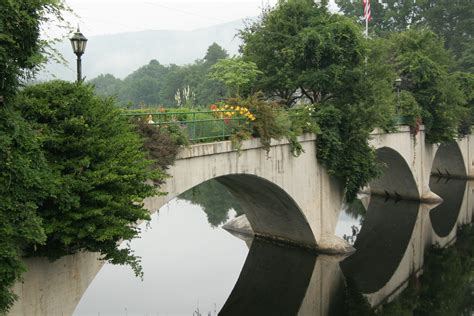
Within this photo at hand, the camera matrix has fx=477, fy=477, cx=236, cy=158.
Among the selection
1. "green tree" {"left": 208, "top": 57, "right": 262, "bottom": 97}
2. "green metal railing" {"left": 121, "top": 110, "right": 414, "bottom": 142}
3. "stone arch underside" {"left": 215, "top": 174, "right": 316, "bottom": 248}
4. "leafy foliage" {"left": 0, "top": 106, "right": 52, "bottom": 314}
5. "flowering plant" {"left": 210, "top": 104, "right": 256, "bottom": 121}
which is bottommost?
"stone arch underside" {"left": 215, "top": 174, "right": 316, "bottom": 248}

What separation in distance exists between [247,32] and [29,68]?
44.9 ft

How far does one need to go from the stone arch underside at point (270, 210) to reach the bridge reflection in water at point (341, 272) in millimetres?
557

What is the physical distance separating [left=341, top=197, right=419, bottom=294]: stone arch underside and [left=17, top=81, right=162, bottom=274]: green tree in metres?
11.4

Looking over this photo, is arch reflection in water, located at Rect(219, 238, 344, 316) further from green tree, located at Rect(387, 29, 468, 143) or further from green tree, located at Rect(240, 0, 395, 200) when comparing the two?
Result: green tree, located at Rect(387, 29, 468, 143)

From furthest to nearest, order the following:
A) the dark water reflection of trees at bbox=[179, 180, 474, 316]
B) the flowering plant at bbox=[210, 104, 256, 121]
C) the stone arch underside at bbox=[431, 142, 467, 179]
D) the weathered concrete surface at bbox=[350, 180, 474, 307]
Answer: the stone arch underside at bbox=[431, 142, 467, 179] < the weathered concrete surface at bbox=[350, 180, 474, 307] < the dark water reflection of trees at bbox=[179, 180, 474, 316] < the flowering plant at bbox=[210, 104, 256, 121]

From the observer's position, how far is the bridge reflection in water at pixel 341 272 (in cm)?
1507

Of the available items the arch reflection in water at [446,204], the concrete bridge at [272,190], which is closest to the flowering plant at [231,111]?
the concrete bridge at [272,190]

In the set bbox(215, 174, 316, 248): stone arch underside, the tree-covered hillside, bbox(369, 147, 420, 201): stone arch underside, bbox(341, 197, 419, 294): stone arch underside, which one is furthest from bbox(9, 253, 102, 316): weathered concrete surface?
the tree-covered hillside

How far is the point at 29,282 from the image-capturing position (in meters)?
7.68

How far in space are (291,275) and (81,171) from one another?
37.3 ft

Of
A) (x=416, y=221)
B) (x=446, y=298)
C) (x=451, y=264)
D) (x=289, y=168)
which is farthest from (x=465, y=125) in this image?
(x=289, y=168)

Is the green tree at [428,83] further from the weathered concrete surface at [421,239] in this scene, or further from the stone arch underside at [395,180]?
the weathered concrete surface at [421,239]

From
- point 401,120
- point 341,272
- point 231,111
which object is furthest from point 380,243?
point 231,111

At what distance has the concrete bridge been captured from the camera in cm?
812
